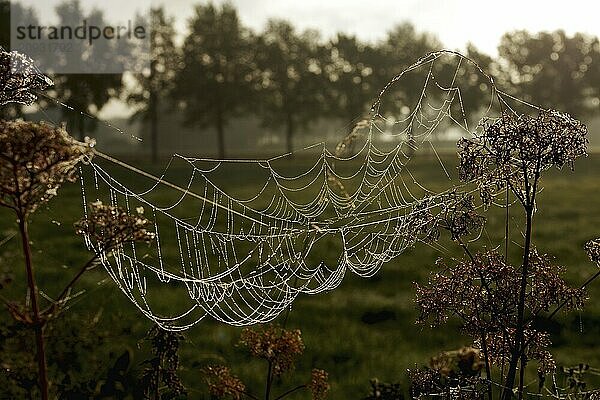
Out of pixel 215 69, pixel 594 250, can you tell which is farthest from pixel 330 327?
pixel 215 69

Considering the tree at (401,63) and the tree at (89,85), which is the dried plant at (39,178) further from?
the tree at (401,63)

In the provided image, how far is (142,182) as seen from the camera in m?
28.0

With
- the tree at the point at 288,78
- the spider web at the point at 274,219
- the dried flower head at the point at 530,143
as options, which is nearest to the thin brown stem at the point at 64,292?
the spider web at the point at 274,219

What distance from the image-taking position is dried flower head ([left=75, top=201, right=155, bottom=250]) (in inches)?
130

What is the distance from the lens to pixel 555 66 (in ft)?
175

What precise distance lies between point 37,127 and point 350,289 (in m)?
10.0

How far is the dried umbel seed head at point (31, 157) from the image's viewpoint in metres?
2.96

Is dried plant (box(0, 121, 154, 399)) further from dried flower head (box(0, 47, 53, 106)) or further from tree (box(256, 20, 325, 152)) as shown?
tree (box(256, 20, 325, 152))

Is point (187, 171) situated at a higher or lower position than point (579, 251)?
higher

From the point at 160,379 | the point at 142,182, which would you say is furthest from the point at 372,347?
the point at 142,182

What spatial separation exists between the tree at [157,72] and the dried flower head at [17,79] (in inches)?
1578

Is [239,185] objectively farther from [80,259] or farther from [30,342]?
[30,342]

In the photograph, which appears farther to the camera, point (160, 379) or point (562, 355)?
point (562, 355)

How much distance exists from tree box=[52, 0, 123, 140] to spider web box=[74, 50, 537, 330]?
4835mm
